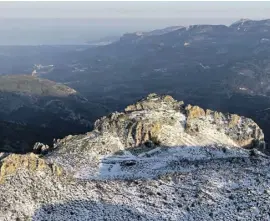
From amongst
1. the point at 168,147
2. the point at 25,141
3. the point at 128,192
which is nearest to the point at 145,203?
the point at 128,192

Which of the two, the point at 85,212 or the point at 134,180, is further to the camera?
the point at 134,180

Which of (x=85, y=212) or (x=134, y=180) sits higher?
(x=134, y=180)

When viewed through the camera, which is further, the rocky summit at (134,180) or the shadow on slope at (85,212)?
the rocky summit at (134,180)

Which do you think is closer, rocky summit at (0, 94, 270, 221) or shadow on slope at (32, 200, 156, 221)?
shadow on slope at (32, 200, 156, 221)
